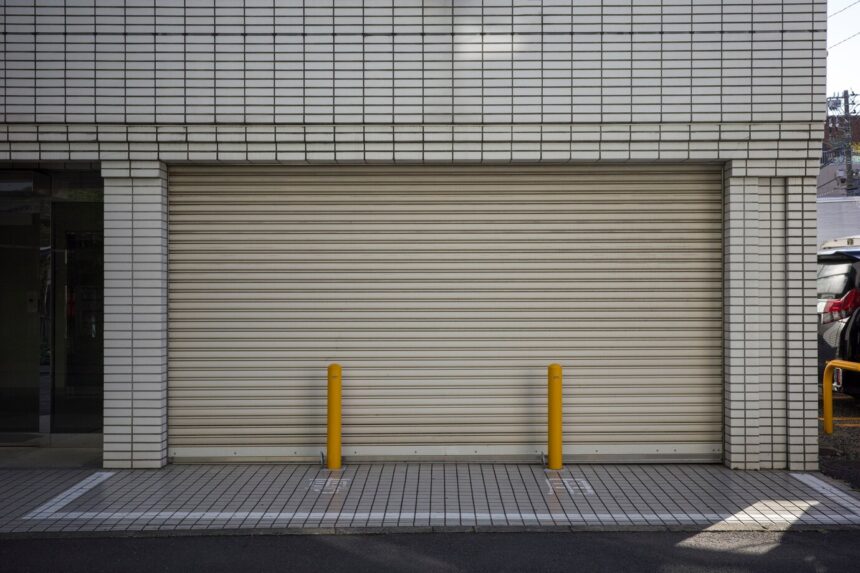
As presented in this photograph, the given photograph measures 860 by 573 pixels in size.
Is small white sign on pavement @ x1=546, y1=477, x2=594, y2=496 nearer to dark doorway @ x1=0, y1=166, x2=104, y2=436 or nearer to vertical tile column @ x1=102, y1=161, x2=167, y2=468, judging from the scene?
vertical tile column @ x1=102, y1=161, x2=167, y2=468

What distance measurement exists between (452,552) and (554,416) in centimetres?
259

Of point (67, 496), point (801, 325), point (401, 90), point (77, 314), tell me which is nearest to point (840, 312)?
point (801, 325)

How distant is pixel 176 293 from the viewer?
27.9 ft

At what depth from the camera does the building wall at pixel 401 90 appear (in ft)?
26.8

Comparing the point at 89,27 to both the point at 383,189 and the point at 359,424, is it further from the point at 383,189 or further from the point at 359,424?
the point at 359,424

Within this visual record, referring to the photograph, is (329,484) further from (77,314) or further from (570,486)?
(77,314)

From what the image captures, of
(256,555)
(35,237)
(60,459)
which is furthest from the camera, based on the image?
(35,237)

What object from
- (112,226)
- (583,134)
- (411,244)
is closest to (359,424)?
(411,244)

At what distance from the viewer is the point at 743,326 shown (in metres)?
8.23

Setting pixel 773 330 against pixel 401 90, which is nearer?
pixel 401 90

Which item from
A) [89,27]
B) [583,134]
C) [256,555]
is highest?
[89,27]

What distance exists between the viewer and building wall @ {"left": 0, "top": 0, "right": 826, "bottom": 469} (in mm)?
8180

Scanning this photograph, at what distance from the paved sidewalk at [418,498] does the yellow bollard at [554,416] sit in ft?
0.48

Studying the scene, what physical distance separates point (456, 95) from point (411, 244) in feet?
5.36
